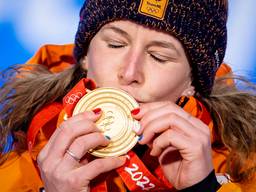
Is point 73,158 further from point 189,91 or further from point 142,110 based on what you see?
point 189,91

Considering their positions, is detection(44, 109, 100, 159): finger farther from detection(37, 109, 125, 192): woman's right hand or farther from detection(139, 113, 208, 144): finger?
detection(139, 113, 208, 144): finger

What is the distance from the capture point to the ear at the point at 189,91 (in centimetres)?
238

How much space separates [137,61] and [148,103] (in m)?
0.17

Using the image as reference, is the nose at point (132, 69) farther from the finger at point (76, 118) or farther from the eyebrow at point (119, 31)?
the finger at point (76, 118)

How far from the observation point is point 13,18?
349 cm

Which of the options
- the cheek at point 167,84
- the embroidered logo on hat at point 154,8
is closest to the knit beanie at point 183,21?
the embroidered logo on hat at point 154,8

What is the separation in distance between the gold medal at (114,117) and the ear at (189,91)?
1.52ft

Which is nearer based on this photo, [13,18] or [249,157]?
[249,157]

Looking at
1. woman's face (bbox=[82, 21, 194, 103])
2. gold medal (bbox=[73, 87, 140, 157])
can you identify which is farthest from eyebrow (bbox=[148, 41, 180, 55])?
gold medal (bbox=[73, 87, 140, 157])

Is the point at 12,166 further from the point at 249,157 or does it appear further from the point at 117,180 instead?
the point at 249,157

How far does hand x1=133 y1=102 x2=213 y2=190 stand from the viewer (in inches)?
73.7

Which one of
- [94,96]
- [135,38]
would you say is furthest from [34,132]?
[135,38]

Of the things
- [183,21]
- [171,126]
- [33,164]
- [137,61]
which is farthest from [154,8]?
[33,164]

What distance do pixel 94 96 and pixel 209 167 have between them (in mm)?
472
